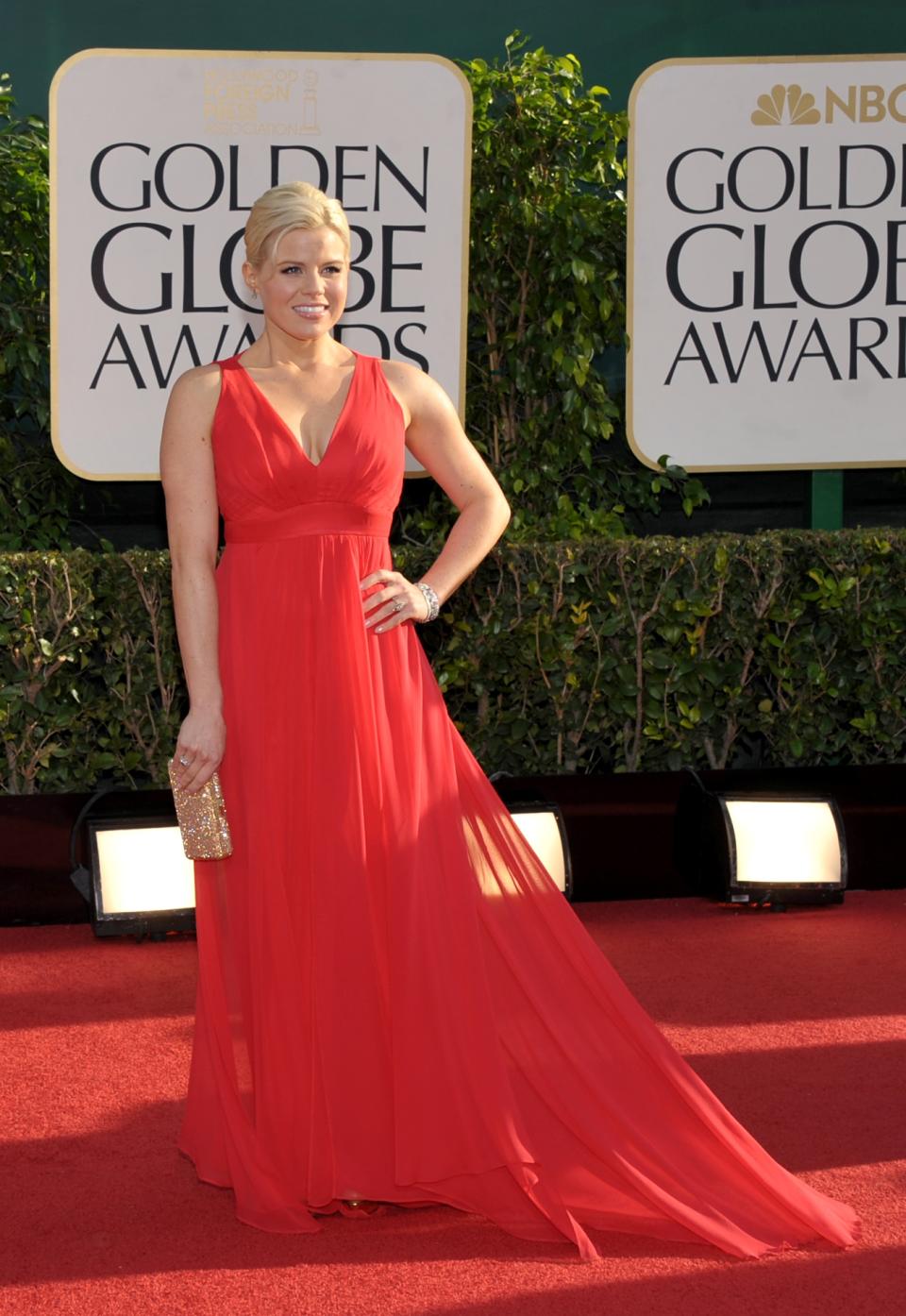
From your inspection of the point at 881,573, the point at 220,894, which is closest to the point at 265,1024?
the point at 220,894

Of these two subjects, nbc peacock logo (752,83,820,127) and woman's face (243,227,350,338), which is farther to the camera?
nbc peacock logo (752,83,820,127)

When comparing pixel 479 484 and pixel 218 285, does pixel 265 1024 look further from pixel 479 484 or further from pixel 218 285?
pixel 218 285

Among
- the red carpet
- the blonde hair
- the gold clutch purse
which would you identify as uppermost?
the blonde hair

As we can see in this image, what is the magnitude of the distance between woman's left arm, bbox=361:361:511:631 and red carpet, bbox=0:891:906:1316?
3.68 ft

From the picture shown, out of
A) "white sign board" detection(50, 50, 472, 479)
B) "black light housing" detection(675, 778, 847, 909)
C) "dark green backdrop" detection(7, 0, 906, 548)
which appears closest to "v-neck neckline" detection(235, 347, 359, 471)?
"black light housing" detection(675, 778, 847, 909)

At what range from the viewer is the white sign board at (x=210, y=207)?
226 inches

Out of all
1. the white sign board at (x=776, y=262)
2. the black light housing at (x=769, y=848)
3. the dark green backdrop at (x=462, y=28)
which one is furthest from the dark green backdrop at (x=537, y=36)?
the black light housing at (x=769, y=848)

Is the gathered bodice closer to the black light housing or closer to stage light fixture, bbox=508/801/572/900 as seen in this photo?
stage light fixture, bbox=508/801/572/900

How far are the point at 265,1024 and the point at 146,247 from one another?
3.64 meters

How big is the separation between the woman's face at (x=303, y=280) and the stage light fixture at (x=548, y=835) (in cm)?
268

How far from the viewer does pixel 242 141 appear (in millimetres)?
5816

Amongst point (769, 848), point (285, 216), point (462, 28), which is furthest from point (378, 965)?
point (462, 28)

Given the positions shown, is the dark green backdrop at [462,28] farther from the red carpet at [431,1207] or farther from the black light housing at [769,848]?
the red carpet at [431,1207]

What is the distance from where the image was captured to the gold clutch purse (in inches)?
113
